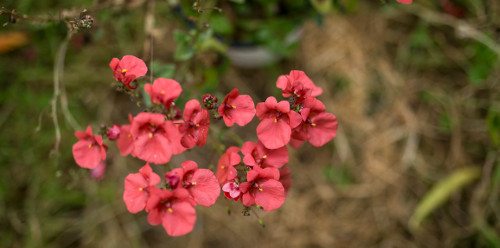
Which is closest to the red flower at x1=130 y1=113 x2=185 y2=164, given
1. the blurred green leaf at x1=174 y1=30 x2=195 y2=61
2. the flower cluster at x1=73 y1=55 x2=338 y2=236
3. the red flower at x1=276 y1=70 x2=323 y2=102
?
the flower cluster at x1=73 y1=55 x2=338 y2=236

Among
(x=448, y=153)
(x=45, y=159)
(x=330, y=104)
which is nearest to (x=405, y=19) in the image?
(x=330, y=104)

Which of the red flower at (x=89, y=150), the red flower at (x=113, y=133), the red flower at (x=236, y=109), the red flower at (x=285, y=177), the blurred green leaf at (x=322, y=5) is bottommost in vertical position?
the red flower at (x=285, y=177)

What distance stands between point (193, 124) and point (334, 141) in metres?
1.38

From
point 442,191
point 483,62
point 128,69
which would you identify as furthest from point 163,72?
point 442,191

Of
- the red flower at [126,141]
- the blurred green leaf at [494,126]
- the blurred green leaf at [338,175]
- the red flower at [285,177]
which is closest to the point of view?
the red flower at [126,141]

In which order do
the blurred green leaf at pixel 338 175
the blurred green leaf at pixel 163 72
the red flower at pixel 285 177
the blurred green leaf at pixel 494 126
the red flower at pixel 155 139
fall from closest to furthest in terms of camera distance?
1. the red flower at pixel 155 139
2. the red flower at pixel 285 177
3. the blurred green leaf at pixel 163 72
4. the blurred green leaf at pixel 494 126
5. the blurred green leaf at pixel 338 175

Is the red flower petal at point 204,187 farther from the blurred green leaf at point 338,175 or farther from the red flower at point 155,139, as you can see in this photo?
the blurred green leaf at point 338,175

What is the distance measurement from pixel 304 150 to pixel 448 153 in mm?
850

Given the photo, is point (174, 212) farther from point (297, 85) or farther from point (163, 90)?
point (297, 85)

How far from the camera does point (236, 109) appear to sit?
43.2 inches

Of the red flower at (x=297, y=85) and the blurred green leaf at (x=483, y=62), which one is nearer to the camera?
the red flower at (x=297, y=85)

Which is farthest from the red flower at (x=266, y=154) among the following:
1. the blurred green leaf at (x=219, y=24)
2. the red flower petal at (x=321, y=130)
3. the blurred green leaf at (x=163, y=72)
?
the blurred green leaf at (x=219, y=24)

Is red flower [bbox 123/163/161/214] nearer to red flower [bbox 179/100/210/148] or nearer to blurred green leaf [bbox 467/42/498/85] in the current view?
red flower [bbox 179/100/210/148]

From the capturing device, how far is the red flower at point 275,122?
1.02 metres
